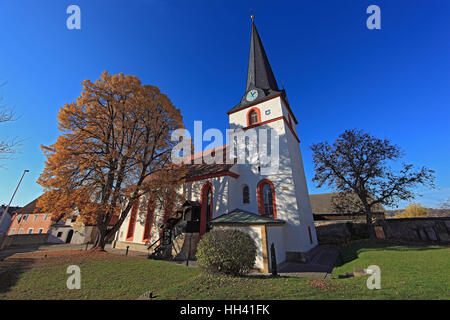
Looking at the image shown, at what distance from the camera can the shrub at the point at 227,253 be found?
7.48m

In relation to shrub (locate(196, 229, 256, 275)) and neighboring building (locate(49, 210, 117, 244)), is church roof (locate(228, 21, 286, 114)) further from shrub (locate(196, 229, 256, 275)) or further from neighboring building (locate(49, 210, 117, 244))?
neighboring building (locate(49, 210, 117, 244))

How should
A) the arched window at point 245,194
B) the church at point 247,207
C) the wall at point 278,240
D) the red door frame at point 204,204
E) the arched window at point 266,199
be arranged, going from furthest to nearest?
the arched window at point 245,194 → the red door frame at point 204,204 → the arched window at point 266,199 → the church at point 247,207 → the wall at point 278,240

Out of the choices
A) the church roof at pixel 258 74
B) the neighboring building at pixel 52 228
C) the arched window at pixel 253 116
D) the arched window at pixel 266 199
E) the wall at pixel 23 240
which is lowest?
the wall at pixel 23 240

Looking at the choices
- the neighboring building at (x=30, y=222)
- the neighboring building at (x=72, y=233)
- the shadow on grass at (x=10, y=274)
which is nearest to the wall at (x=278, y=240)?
the shadow on grass at (x=10, y=274)

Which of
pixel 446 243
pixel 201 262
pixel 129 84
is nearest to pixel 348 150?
pixel 446 243

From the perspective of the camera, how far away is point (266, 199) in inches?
601

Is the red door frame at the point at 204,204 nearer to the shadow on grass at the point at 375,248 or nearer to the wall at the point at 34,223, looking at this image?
the shadow on grass at the point at 375,248

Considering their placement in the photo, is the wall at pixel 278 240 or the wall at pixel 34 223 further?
the wall at pixel 34 223

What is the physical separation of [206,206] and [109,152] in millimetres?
9088

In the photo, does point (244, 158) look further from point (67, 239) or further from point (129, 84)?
point (67, 239)

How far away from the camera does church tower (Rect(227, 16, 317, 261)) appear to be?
13.3 m

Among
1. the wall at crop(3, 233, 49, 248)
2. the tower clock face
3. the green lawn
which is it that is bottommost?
the green lawn

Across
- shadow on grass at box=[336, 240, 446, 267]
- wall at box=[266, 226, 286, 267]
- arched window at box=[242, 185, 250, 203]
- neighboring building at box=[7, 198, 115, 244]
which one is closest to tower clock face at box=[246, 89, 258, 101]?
arched window at box=[242, 185, 250, 203]
